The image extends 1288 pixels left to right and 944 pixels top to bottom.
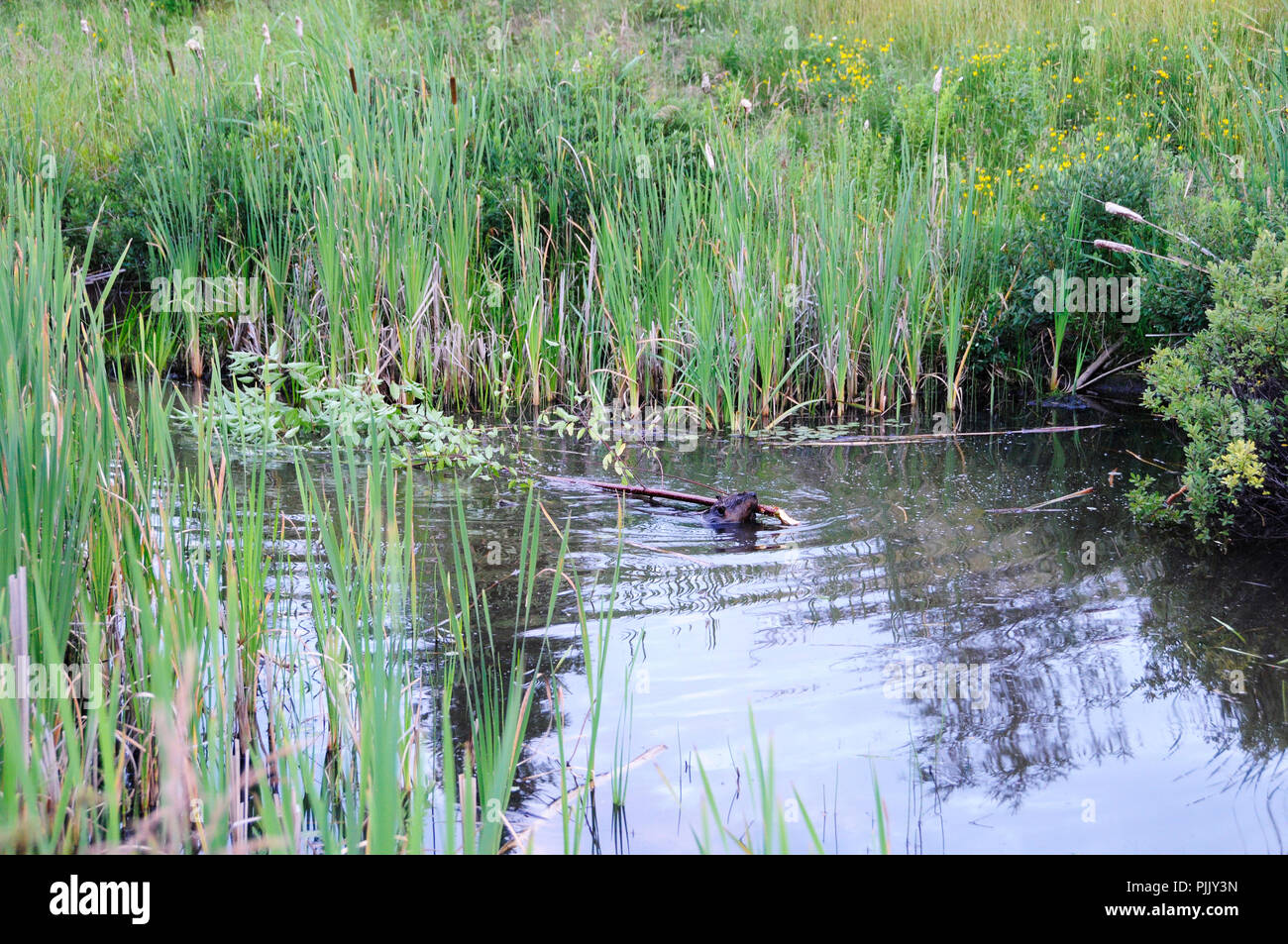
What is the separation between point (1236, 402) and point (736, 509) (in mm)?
1950

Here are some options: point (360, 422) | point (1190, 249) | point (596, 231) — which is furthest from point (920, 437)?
point (360, 422)

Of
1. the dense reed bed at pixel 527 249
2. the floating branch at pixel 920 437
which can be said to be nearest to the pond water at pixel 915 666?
the dense reed bed at pixel 527 249

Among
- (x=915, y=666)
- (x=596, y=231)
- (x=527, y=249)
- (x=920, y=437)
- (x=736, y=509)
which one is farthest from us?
(x=527, y=249)

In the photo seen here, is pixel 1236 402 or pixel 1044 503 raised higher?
pixel 1236 402

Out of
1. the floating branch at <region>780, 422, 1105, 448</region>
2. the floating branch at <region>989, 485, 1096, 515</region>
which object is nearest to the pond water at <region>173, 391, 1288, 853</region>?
the floating branch at <region>989, 485, 1096, 515</region>

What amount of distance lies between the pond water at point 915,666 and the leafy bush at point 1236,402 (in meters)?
0.24

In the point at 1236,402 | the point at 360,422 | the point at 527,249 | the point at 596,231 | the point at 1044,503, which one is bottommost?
the point at 1044,503

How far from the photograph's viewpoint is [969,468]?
17.0 ft

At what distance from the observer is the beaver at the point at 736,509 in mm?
4359

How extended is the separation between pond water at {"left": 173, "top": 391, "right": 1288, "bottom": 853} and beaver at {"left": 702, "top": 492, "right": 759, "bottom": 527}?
0.22 feet

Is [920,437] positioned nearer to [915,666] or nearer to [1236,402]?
[1236,402]

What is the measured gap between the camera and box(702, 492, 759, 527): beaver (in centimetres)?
436

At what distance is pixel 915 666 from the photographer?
3.09m

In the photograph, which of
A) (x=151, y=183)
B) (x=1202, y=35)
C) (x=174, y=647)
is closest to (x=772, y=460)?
(x=174, y=647)
